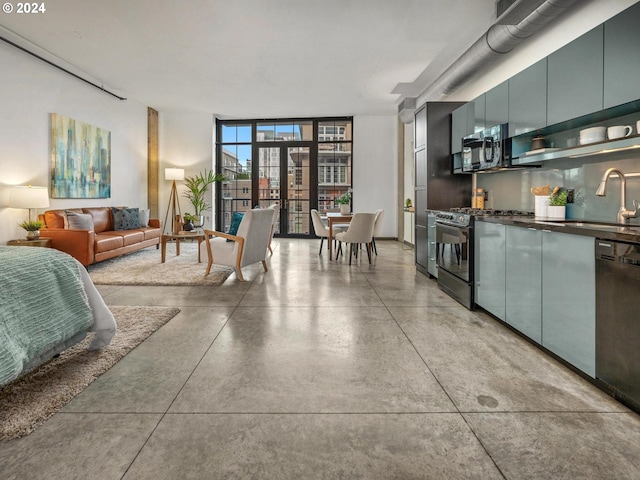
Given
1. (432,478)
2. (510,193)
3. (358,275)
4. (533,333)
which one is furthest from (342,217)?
(432,478)

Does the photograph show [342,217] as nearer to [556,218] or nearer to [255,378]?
[556,218]

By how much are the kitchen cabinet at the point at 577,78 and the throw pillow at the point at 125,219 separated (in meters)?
6.58

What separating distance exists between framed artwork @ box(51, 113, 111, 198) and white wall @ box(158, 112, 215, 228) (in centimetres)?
203

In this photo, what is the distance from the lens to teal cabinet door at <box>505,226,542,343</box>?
96.3 inches

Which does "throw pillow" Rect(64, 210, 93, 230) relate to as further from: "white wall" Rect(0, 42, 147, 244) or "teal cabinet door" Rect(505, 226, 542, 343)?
"teal cabinet door" Rect(505, 226, 542, 343)

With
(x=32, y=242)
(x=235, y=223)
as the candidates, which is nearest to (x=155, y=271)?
(x=235, y=223)

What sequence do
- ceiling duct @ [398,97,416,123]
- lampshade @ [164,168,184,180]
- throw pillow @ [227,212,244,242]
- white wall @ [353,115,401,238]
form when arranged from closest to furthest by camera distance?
throw pillow @ [227,212,244,242], ceiling duct @ [398,97,416,123], lampshade @ [164,168,184,180], white wall @ [353,115,401,238]

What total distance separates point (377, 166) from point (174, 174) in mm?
4775

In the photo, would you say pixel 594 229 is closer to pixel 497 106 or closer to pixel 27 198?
pixel 497 106

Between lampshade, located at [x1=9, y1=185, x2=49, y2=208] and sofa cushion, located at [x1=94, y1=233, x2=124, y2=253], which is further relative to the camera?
sofa cushion, located at [x1=94, y1=233, x2=124, y2=253]

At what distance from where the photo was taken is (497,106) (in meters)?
3.68

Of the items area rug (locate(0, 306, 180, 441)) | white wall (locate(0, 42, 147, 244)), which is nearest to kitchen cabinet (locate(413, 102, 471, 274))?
area rug (locate(0, 306, 180, 441))

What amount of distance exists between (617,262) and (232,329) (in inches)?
96.1

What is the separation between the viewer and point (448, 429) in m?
1.61
